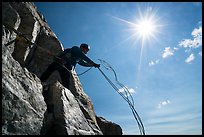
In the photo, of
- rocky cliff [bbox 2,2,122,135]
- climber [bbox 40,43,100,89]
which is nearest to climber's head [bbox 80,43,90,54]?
climber [bbox 40,43,100,89]

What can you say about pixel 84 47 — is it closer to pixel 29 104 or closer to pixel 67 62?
pixel 67 62

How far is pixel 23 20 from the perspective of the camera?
12.0 m

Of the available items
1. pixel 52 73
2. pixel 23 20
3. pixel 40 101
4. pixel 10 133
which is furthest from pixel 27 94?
pixel 23 20

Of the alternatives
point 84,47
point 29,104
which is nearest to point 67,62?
point 84,47

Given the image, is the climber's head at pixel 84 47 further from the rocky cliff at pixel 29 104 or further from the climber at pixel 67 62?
the rocky cliff at pixel 29 104

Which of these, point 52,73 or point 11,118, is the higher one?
point 52,73

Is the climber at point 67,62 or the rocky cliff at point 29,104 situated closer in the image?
the rocky cliff at point 29,104

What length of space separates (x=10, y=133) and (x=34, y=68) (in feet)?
25.0

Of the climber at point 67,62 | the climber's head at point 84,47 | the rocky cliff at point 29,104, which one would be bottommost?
the rocky cliff at point 29,104

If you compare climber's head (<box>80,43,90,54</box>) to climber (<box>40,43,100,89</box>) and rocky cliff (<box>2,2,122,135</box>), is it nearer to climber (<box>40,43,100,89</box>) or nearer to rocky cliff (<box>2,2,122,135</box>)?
climber (<box>40,43,100,89</box>)

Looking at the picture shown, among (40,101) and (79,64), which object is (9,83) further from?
(79,64)

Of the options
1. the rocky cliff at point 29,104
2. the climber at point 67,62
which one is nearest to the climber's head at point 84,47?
the climber at point 67,62

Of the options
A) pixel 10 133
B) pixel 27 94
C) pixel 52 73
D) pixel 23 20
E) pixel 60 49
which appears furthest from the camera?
pixel 60 49

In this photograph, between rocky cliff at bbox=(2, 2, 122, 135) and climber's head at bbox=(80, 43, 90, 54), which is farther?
climber's head at bbox=(80, 43, 90, 54)
